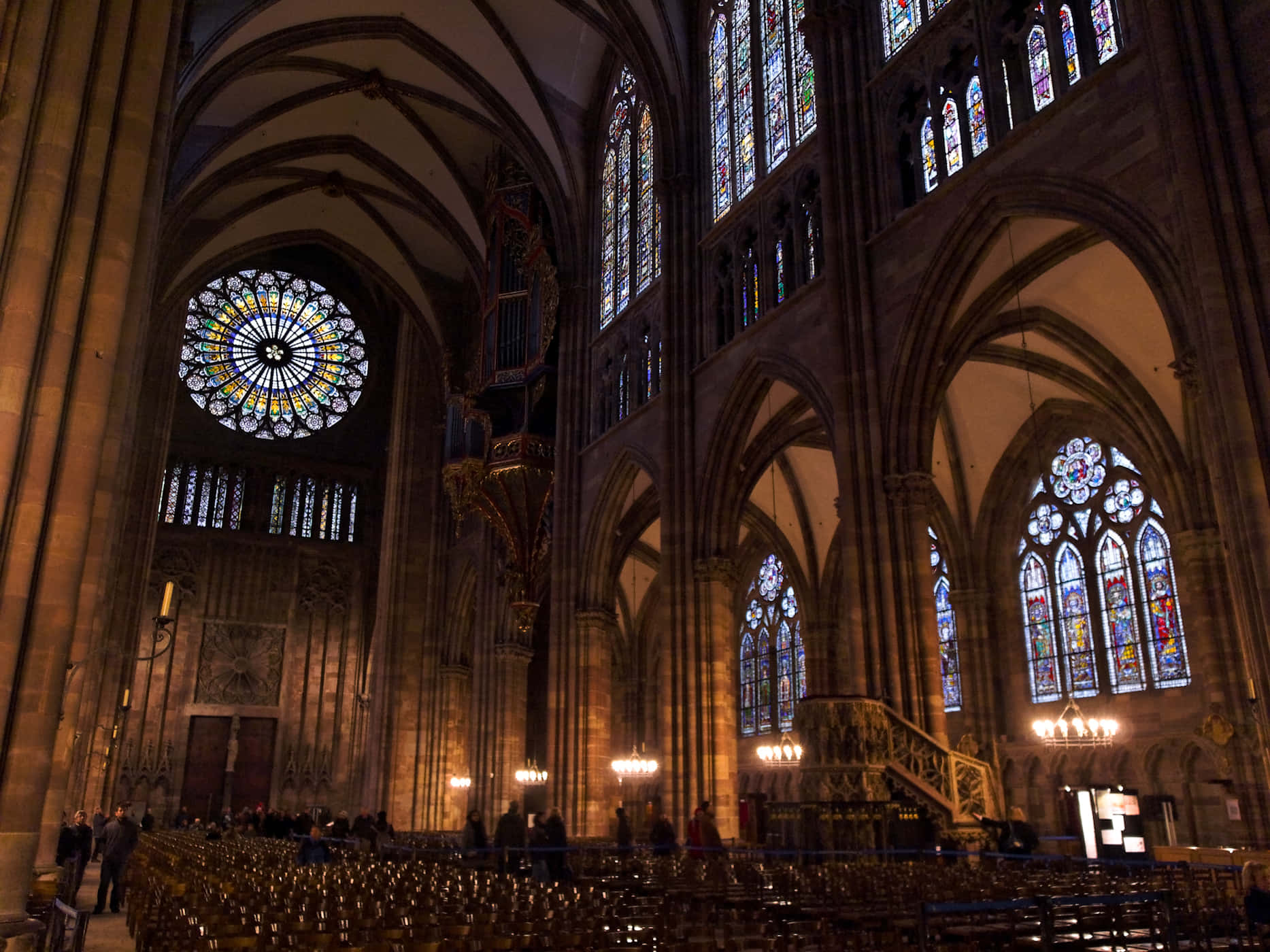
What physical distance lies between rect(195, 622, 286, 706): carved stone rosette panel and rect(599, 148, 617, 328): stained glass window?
19.1m

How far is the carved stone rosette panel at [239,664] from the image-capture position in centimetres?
3450

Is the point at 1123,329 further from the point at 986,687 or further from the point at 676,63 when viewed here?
the point at 676,63

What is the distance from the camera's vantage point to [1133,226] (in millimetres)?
10586

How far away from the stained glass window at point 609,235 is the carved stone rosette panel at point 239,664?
19.1 metres

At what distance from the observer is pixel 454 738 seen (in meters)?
30.0

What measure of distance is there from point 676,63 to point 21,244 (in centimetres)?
1471

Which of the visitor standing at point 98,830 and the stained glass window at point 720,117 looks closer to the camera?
the stained glass window at point 720,117

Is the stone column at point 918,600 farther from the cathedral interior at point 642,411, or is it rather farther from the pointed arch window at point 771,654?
the pointed arch window at point 771,654

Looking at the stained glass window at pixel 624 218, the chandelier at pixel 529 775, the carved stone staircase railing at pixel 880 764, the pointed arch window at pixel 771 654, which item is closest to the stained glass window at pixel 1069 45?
the carved stone staircase railing at pixel 880 764

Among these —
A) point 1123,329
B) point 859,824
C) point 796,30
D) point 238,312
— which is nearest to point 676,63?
point 796,30

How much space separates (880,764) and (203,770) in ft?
91.4

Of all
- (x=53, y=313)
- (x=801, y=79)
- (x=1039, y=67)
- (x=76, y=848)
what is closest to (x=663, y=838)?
(x=76, y=848)

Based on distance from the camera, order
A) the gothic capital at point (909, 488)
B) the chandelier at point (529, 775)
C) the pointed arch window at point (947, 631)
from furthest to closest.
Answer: the chandelier at point (529, 775), the pointed arch window at point (947, 631), the gothic capital at point (909, 488)

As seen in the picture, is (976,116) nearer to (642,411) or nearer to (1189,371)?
(1189,371)
